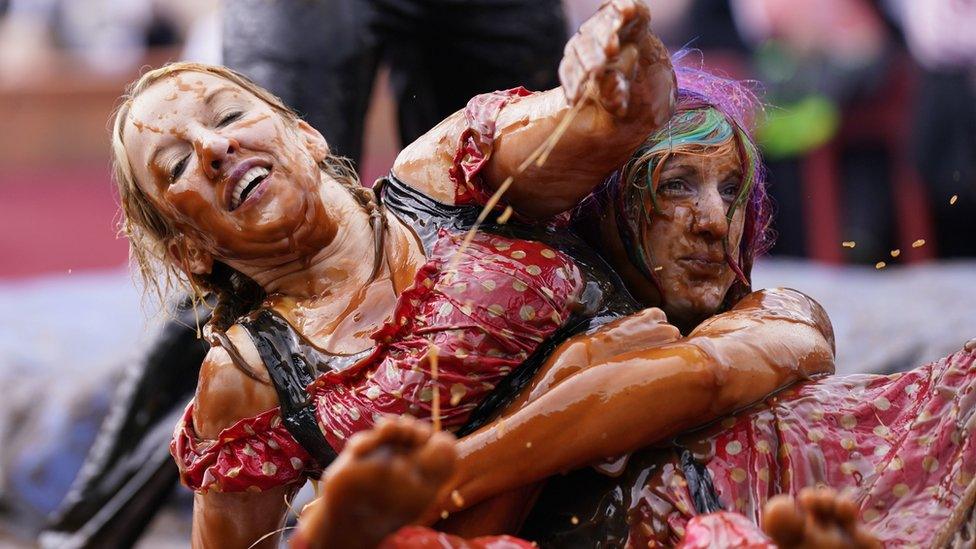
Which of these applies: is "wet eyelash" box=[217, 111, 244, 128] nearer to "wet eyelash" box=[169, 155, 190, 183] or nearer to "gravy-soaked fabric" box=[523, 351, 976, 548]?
"wet eyelash" box=[169, 155, 190, 183]

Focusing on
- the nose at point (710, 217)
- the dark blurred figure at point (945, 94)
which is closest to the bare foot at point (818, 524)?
the nose at point (710, 217)

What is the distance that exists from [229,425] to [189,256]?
347 mm

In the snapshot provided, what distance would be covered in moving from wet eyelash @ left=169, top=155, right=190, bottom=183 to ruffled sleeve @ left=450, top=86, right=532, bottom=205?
42 cm

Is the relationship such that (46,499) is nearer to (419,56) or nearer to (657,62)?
(419,56)

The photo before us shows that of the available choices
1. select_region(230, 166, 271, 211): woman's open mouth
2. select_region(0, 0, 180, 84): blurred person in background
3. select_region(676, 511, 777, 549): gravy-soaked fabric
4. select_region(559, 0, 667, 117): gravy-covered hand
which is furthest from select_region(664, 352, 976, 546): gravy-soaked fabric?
select_region(0, 0, 180, 84): blurred person in background

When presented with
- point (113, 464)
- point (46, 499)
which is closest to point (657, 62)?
point (113, 464)

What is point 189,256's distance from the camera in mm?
2654

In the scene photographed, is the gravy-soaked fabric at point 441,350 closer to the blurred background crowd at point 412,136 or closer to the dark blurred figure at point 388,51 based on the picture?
the blurred background crowd at point 412,136

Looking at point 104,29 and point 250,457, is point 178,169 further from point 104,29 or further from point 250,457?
point 104,29

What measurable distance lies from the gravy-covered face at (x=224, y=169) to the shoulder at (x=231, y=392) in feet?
0.62

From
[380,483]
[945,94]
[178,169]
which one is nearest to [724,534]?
[380,483]

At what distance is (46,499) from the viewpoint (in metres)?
4.68

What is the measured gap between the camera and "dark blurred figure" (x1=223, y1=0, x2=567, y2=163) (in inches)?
137

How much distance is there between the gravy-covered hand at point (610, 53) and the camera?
7.22ft
